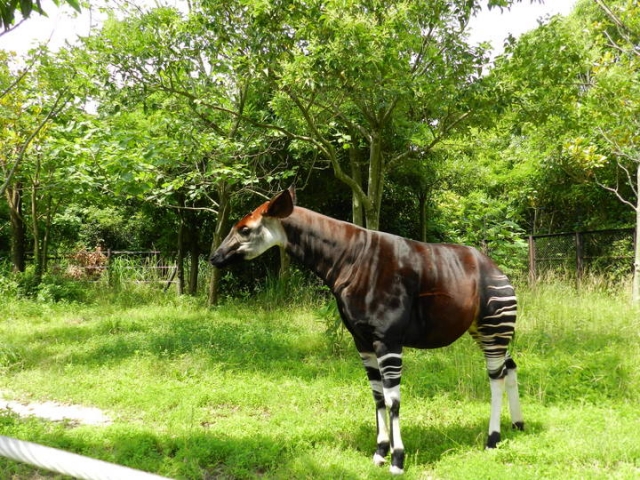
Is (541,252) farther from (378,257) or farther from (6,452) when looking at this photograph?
(6,452)

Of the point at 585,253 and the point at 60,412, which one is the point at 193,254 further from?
the point at 585,253

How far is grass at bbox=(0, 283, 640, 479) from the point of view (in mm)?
3195

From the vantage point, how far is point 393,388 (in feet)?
9.85

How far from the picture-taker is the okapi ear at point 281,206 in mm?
3000

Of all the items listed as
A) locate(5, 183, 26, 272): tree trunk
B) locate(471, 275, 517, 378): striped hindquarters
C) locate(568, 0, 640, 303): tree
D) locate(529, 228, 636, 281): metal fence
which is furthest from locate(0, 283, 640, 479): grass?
locate(5, 183, 26, 272): tree trunk

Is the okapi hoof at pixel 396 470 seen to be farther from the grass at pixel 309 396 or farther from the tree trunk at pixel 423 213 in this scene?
the tree trunk at pixel 423 213

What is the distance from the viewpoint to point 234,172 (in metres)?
7.20

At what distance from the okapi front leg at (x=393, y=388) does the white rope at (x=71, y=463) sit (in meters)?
2.23

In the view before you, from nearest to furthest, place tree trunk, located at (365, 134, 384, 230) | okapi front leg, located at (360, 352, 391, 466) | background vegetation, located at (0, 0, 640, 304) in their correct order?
okapi front leg, located at (360, 352, 391, 466) < background vegetation, located at (0, 0, 640, 304) < tree trunk, located at (365, 134, 384, 230)

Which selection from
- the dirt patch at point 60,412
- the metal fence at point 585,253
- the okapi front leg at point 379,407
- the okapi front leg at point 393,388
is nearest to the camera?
the okapi front leg at point 393,388

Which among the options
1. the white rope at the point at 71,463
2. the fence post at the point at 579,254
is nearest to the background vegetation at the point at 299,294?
the fence post at the point at 579,254

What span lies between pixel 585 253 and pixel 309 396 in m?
7.80

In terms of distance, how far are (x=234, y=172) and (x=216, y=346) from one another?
258cm

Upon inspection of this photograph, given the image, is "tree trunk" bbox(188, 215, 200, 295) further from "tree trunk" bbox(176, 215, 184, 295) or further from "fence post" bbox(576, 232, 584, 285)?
"fence post" bbox(576, 232, 584, 285)
